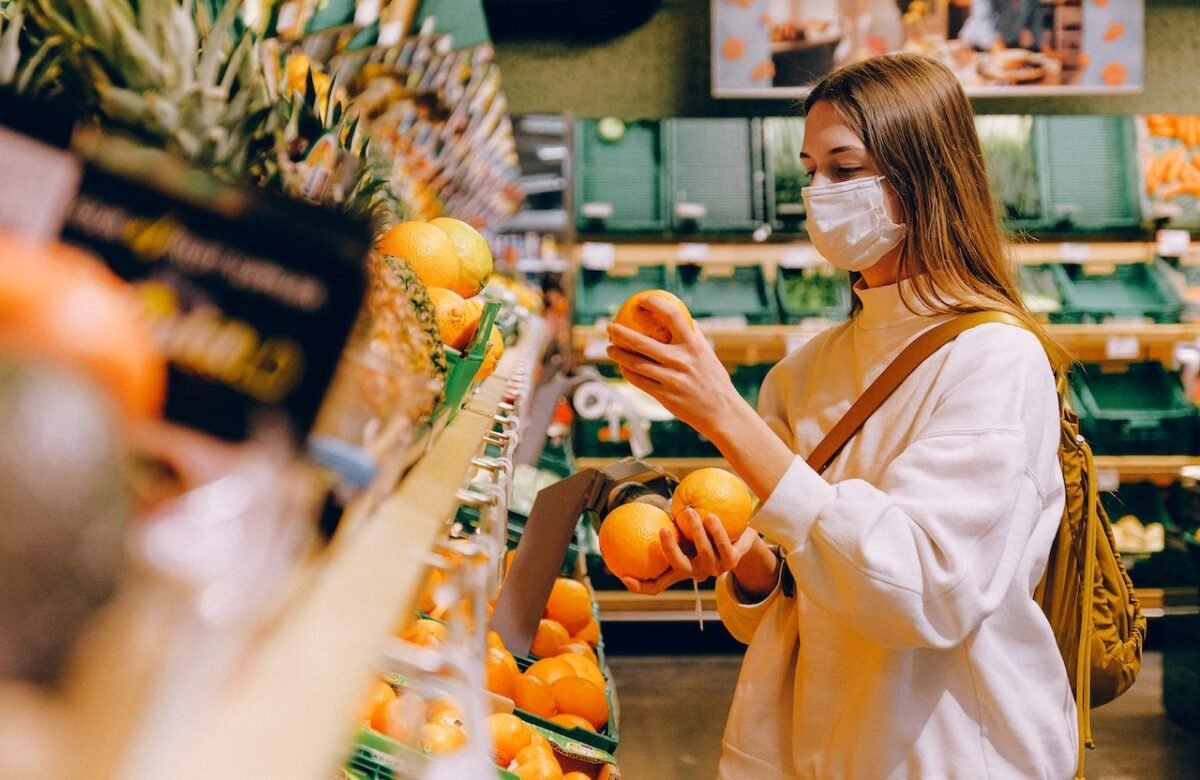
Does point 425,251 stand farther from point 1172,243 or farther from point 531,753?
point 1172,243

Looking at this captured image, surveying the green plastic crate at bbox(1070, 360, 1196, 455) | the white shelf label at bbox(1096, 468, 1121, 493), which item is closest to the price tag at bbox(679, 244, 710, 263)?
the green plastic crate at bbox(1070, 360, 1196, 455)

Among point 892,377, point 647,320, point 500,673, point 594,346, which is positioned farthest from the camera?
point 594,346

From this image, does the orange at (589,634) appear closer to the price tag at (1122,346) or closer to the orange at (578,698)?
the orange at (578,698)

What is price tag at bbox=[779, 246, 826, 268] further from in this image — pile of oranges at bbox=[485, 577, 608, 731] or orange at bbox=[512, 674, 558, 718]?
orange at bbox=[512, 674, 558, 718]

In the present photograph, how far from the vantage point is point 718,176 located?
4.93 m

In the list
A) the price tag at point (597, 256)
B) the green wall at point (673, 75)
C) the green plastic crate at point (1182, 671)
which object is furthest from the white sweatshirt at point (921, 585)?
the green wall at point (673, 75)

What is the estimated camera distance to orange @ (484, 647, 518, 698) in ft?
5.68

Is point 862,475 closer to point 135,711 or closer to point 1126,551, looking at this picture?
point 135,711

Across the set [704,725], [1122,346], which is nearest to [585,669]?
[704,725]

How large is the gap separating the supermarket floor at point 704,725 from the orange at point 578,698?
1.64 metres

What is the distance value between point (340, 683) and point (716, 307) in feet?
14.7

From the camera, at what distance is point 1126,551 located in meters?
4.68

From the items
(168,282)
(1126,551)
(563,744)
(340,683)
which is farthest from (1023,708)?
(1126,551)

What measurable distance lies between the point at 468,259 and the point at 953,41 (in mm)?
4231
